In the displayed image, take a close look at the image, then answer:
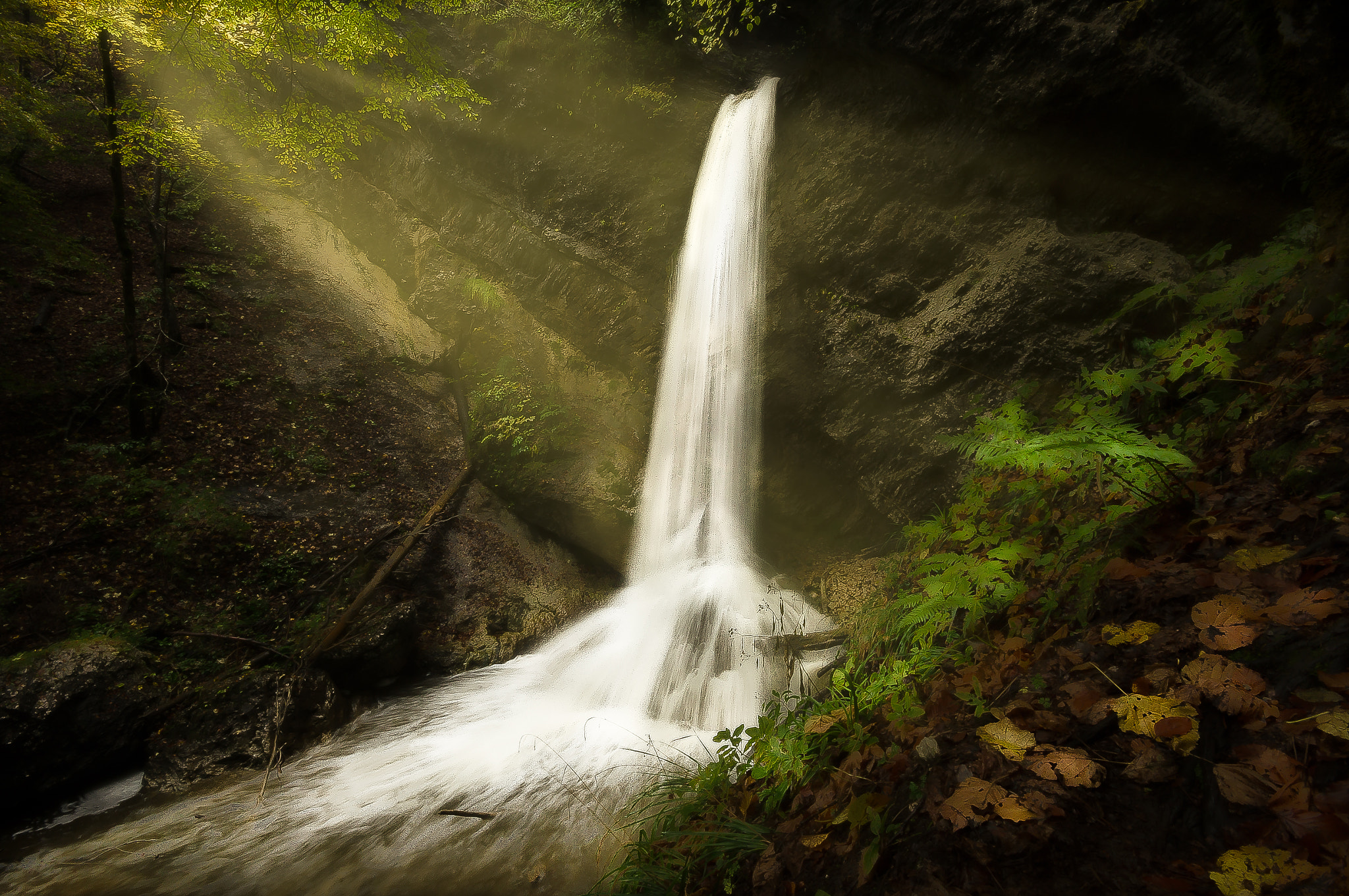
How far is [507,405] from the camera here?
10.2m

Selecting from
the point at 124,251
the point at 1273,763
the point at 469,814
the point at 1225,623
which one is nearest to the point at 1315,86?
the point at 1225,623

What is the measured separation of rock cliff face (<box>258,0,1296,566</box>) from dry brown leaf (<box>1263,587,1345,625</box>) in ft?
12.6

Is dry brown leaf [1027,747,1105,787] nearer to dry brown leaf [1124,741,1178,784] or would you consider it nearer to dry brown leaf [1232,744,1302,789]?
dry brown leaf [1124,741,1178,784]

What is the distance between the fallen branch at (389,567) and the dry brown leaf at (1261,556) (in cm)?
799

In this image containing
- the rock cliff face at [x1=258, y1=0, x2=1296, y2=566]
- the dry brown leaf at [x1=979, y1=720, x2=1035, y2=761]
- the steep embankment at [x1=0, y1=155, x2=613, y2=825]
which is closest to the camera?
the dry brown leaf at [x1=979, y1=720, x2=1035, y2=761]

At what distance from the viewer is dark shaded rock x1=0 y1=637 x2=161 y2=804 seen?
4.52 m

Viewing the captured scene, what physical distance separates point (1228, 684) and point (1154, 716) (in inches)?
9.0

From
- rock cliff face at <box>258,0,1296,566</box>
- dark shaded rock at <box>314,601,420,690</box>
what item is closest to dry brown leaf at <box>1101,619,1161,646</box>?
rock cliff face at <box>258,0,1296,566</box>

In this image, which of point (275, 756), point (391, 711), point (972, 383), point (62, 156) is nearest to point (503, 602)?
point (391, 711)

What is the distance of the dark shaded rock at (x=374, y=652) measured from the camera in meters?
6.14

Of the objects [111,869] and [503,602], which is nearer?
[111,869]

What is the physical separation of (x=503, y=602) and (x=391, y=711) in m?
2.14

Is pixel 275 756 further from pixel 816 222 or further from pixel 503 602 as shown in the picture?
pixel 816 222

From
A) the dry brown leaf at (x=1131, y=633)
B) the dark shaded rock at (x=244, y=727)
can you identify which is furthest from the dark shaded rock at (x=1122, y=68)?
the dark shaded rock at (x=244, y=727)
